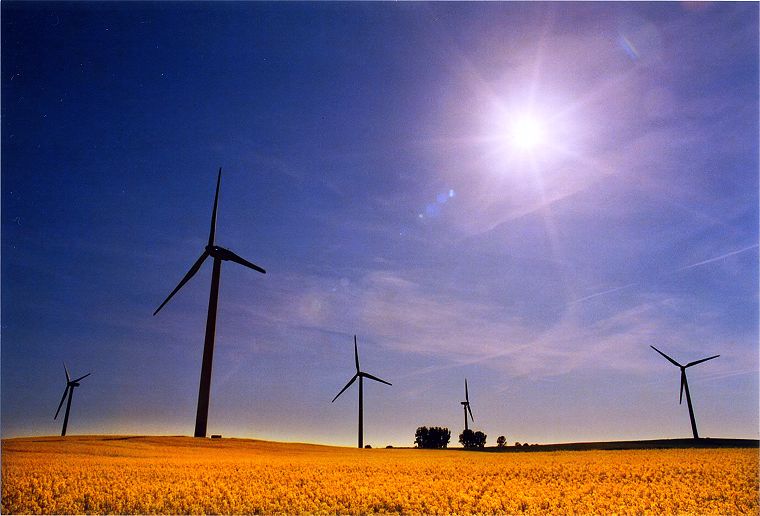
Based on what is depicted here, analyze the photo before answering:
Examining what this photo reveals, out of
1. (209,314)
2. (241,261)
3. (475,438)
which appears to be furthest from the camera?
(475,438)

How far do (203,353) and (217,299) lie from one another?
8.39m

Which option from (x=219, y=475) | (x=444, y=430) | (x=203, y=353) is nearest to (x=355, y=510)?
(x=219, y=475)

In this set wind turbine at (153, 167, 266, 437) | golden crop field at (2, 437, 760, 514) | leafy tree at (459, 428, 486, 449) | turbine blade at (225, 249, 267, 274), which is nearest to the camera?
golden crop field at (2, 437, 760, 514)

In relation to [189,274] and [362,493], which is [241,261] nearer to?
[189,274]

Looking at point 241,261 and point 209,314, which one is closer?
point 209,314

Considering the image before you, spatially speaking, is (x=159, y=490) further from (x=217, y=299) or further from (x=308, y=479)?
(x=217, y=299)

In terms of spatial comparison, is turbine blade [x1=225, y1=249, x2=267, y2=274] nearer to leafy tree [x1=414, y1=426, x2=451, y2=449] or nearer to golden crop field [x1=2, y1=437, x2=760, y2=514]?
golden crop field [x1=2, y1=437, x2=760, y2=514]

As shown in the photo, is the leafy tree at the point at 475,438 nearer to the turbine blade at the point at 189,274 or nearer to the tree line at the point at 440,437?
the tree line at the point at 440,437

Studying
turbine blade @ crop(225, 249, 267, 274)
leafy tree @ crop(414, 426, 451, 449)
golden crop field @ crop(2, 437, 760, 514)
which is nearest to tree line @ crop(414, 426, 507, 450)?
leafy tree @ crop(414, 426, 451, 449)

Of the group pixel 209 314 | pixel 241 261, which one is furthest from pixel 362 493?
pixel 241 261

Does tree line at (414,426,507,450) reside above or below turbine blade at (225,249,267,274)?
below

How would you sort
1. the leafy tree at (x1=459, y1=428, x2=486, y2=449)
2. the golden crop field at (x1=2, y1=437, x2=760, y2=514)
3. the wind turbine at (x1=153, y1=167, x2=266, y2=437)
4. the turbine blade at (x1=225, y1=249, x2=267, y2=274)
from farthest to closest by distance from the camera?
the leafy tree at (x1=459, y1=428, x2=486, y2=449), the turbine blade at (x1=225, y1=249, x2=267, y2=274), the wind turbine at (x1=153, y1=167, x2=266, y2=437), the golden crop field at (x1=2, y1=437, x2=760, y2=514)

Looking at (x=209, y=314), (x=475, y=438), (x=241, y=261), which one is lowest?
(x=475, y=438)

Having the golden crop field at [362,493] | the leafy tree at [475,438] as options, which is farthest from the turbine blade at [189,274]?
the leafy tree at [475,438]
